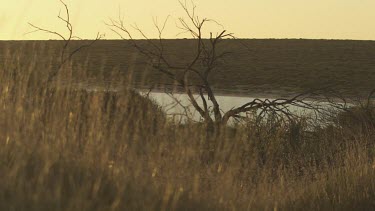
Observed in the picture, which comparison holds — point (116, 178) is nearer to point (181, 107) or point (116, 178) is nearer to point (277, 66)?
point (181, 107)

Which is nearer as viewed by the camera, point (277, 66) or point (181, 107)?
point (181, 107)

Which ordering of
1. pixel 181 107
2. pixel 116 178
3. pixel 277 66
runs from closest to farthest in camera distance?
pixel 116 178
pixel 181 107
pixel 277 66

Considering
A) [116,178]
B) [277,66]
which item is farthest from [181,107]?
[277,66]

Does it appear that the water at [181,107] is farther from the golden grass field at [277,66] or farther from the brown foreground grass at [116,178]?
the golden grass field at [277,66]

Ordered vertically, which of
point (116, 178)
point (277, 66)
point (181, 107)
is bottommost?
point (116, 178)

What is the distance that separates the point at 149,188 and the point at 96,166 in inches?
20.8

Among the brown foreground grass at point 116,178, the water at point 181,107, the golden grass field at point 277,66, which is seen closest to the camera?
the brown foreground grass at point 116,178

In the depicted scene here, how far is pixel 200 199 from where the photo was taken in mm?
5359

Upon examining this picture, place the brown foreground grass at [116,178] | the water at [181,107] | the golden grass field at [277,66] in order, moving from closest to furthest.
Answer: the brown foreground grass at [116,178] → the water at [181,107] → the golden grass field at [277,66]

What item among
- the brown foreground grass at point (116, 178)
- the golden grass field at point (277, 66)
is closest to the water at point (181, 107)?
the brown foreground grass at point (116, 178)

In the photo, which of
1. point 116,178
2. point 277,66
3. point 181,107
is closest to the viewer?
point 116,178

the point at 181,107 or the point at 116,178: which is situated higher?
the point at 181,107

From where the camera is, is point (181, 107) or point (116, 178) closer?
point (116, 178)

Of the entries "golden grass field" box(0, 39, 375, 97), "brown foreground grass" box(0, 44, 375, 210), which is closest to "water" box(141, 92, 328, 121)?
"brown foreground grass" box(0, 44, 375, 210)
